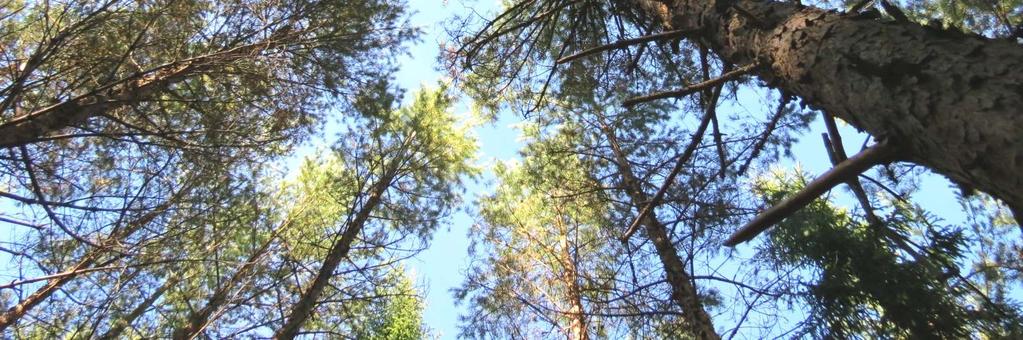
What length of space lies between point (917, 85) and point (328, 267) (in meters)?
5.78

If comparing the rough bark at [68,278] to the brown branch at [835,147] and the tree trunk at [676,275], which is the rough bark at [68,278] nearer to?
the tree trunk at [676,275]

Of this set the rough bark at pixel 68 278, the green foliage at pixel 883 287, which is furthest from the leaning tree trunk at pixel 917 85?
the rough bark at pixel 68 278

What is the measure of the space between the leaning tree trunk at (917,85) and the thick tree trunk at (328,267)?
4873 mm

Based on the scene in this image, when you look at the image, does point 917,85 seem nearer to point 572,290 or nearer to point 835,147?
point 835,147

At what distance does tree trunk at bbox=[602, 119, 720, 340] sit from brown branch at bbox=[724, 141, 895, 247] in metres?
2.71

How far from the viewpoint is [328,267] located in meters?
6.01

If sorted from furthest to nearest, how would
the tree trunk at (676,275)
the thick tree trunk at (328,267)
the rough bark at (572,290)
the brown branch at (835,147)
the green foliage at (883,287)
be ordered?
1. the rough bark at (572,290)
2. the thick tree trunk at (328,267)
3. the tree trunk at (676,275)
4. the green foliage at (883,287)
5. the brown branch at (835,147)

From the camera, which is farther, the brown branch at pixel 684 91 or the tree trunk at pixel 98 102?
the tree trunk at pixel 98 102

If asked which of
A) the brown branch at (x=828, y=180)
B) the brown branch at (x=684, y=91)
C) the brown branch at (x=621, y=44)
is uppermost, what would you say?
the brown branch at (x=621, y=44)

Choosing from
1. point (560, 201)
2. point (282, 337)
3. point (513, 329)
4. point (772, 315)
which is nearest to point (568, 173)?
point (560, 201)

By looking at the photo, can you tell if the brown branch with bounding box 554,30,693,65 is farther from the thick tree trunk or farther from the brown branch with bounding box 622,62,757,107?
the thick tree trunk

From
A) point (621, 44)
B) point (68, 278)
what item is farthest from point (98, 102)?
point (621, 44)

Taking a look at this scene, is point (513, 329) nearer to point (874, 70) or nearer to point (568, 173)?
point (568, 173)

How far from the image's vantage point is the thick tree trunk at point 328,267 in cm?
525
